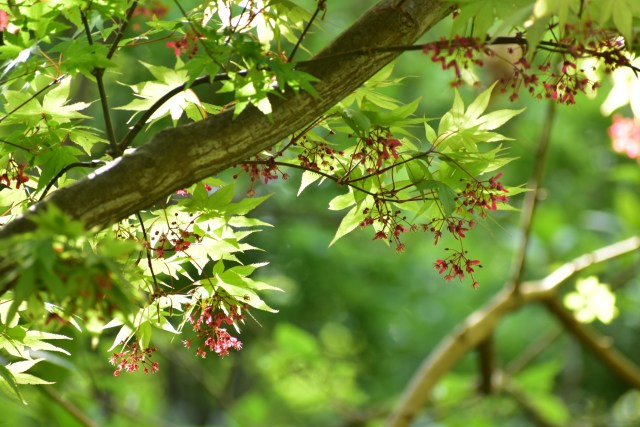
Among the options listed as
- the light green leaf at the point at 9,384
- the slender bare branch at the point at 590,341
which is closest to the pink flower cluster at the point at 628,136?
the slender bare branch at the point at 590,341

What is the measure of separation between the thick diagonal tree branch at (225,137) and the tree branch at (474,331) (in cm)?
189

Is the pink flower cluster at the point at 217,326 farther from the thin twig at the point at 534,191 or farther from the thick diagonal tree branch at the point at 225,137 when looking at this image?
the thin twig at the point at 534,191

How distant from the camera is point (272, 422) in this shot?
6.15 metres

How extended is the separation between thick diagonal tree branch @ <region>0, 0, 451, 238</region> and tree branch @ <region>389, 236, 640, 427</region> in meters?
1.89

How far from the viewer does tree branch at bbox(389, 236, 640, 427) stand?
9.07ft

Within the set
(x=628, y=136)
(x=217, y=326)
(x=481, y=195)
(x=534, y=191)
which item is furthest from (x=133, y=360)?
(x=628, y=136)

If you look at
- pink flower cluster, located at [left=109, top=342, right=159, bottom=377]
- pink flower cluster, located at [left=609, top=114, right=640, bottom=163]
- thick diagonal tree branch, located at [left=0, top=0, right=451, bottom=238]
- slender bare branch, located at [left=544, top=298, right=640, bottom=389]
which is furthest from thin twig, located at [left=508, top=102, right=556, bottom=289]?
pink flower cluster, located at [left=109, top=342, right=159, bottom=377]

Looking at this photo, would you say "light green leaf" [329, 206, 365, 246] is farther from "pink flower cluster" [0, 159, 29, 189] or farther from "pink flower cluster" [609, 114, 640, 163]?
"pink flower cluster" [609, 114, 640, 163]

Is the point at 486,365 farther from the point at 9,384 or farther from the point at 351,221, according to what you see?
the point at 9,384

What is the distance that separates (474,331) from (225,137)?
2058 millimetres

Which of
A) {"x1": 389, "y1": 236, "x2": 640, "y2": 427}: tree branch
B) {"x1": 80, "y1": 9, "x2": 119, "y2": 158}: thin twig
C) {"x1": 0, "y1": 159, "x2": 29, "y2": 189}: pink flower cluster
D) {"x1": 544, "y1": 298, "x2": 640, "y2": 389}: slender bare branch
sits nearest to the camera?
{"x1": 80, "y1": 9, "x2": 119, "y2": 158}: thin twig

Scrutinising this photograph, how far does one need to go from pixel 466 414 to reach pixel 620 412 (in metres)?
2.23

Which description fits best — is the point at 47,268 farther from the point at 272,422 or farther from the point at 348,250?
the point at 272,422

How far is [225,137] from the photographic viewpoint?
0.97m
